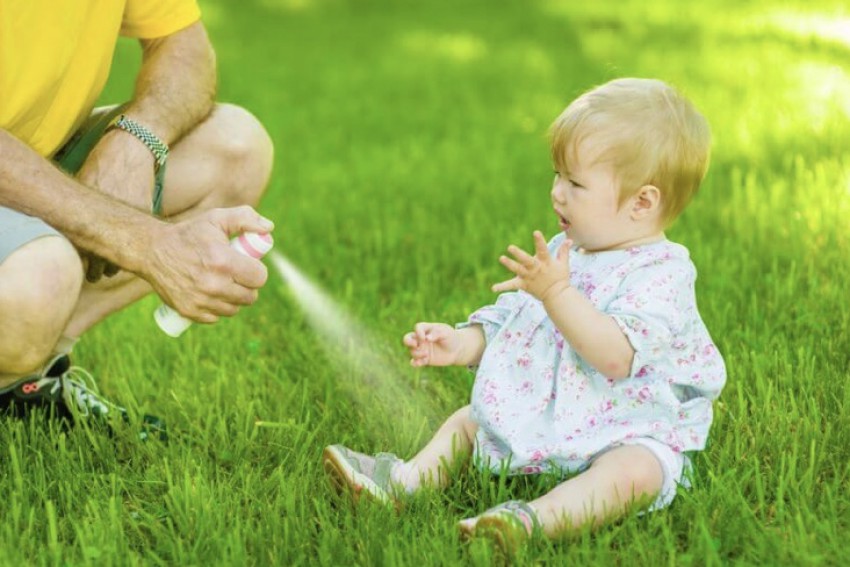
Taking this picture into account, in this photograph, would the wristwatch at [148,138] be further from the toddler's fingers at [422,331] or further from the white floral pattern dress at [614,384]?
the white floral pattern dress at [614,384]

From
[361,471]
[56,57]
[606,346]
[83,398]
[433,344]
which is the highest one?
[56,57]

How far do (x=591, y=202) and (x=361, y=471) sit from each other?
716mm

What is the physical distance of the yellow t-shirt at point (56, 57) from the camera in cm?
290

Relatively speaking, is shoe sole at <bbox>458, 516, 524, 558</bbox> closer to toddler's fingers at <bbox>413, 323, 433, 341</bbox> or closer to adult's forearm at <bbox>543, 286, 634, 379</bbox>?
adult's forearm at <bbox>543, 286, 634, 379</bbox>

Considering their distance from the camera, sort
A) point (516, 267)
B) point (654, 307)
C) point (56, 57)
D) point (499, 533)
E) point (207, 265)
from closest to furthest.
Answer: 1. point (499, 533)
2. point (516, 267)
3. point (654, 307)
4. point (207, 265)
5. point (56, 57)

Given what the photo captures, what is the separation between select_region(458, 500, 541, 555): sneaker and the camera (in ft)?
7.41

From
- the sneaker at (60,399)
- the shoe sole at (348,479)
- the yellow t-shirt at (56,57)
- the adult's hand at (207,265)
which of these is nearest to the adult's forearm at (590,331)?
the shoe sole at (348,479)

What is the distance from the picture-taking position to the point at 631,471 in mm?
2412

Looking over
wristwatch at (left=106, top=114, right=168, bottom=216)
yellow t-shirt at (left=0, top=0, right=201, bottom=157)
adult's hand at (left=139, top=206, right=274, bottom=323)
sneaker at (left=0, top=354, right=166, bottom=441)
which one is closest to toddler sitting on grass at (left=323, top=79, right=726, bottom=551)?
adult's hand at (left=139, top=206, right=274, bottom=323)

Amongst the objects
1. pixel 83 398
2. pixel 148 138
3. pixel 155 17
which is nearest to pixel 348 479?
pixel 83 398

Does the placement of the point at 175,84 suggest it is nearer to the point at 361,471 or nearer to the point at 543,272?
the point at 361,471

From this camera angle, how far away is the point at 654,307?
96.7 inches

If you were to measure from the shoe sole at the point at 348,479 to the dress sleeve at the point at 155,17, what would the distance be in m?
1.29

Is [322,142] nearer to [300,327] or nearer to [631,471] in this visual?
[300,327]
